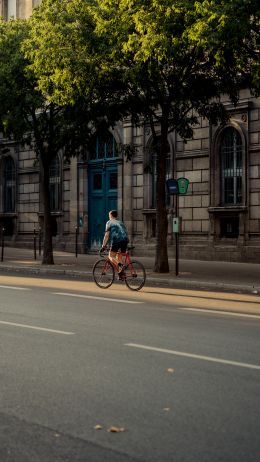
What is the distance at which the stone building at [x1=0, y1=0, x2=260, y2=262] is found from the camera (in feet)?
81.9

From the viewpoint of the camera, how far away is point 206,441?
14.3 ft

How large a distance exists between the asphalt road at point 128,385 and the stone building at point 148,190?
42.1 feet

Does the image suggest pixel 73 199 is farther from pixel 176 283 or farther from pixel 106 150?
pixel 176 283

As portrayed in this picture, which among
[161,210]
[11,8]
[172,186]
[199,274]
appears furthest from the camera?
[11,8]

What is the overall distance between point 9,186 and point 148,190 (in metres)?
11.1

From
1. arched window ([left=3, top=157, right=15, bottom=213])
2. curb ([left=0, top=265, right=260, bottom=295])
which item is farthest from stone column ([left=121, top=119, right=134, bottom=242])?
arched window ([left=3, top=157, right=15, bottom=213])

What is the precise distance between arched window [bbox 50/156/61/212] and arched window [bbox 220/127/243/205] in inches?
398

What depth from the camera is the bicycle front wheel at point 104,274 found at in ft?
51.2

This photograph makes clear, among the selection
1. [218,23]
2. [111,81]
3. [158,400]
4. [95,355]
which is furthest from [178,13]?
[158,400]

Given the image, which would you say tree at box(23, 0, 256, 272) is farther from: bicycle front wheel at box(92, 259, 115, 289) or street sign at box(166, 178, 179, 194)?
Result: bicycle front wheel at box(92, 259, 115, 289)

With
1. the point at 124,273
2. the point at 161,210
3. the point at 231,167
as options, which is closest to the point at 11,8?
the point at 231,167

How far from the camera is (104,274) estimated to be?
51.2 ft

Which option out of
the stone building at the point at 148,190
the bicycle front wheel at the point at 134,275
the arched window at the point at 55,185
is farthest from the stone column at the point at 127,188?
the bicycle front wheel at the point at 134,275

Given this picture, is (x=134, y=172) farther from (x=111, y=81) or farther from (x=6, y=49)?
(x=111, y=81)
